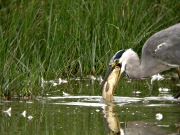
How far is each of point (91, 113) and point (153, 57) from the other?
3.01 m

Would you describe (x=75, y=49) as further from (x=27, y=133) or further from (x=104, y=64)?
(x=27, y=133)

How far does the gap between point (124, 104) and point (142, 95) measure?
1154 mm

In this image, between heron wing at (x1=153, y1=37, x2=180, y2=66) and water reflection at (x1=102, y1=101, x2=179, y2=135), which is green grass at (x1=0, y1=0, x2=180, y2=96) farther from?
water reflection at (x1=102, y1=101, x2=179, y2=135)

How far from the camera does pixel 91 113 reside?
9312mm

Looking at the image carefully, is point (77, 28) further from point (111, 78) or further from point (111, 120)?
point (111, 120)

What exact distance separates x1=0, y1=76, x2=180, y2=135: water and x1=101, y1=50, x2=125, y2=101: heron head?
0.38 feet

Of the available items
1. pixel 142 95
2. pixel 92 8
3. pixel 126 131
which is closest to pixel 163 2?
pixel 92 8

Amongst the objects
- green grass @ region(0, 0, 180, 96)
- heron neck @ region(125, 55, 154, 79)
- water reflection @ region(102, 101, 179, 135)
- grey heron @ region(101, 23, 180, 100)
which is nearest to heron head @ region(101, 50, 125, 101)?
grey heron @ region(101, 23, 180, 100)

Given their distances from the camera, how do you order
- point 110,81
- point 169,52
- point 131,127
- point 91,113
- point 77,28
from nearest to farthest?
point 131,127 → point 91,113 → point 110,81 → point 169,52 → point 77,28

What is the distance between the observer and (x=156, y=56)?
1203cm

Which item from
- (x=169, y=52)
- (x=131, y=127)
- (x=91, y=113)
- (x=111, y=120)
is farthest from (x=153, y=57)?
(x=131, y=127)

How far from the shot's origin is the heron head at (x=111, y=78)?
10891 mm

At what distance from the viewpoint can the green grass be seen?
12836 mm

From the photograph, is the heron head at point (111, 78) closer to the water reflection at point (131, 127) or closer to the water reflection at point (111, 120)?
the water reflection at point (111, 120)
